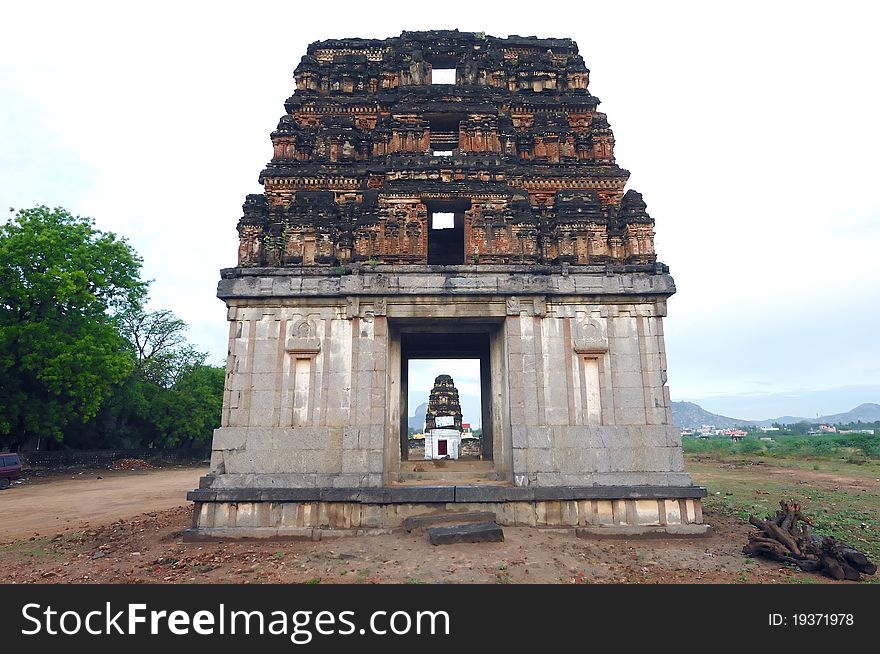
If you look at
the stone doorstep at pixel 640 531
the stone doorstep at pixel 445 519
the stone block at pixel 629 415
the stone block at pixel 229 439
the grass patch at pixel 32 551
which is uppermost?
the stone block at pixel 629 415

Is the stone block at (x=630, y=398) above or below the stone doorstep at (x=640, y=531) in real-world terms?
above

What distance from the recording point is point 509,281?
1246cm

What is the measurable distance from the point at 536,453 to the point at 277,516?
6.21 meters

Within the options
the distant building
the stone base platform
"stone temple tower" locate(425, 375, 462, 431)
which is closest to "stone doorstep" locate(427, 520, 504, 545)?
the stone base platform

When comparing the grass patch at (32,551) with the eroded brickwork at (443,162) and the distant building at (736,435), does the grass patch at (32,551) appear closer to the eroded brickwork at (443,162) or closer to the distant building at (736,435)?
the eroded brickwork at (443,162)

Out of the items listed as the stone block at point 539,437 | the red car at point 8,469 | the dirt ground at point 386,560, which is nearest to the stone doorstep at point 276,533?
the dirt ground at point 386,560

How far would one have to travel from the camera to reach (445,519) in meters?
11.1

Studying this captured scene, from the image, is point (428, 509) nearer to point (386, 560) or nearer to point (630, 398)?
point (386, 560)

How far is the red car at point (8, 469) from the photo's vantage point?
2311cm

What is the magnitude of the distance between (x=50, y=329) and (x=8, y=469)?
304 inches

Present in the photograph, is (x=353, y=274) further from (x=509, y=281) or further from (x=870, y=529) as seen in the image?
(x=870, y=529)

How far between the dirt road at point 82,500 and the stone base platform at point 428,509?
21.9 feet

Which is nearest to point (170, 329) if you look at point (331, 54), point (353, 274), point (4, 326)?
point (4, 326)

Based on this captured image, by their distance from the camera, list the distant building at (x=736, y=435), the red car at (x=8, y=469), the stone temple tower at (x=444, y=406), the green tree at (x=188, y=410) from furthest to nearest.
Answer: the distant building at (x=736, y=435) → the green tree at (x=188, y=410) → the stone temple tower at (x=444, y=406) → the red car at (x=8, y=469)
